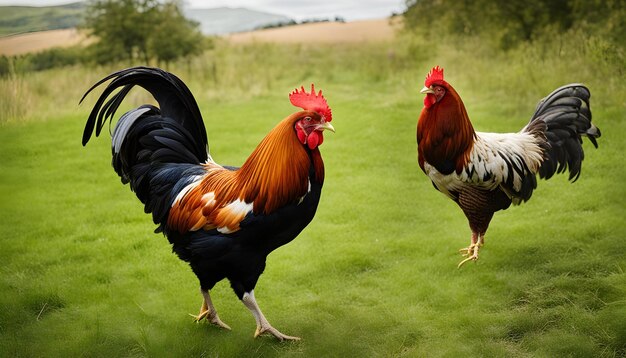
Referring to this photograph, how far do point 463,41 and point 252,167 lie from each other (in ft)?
24.3

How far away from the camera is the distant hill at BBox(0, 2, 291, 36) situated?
5875mm

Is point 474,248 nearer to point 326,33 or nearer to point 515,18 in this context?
point 515,18

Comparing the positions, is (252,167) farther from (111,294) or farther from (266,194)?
(111,294)

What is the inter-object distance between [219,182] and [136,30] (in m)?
7.02

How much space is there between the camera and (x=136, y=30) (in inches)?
376

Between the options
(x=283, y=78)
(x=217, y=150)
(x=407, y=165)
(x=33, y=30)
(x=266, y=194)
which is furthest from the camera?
(x=283, y=78)

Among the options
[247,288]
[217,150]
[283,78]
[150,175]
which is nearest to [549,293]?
[247,288]

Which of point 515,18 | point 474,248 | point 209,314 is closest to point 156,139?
point 209,314

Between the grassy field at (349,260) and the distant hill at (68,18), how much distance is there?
1136 millimetres

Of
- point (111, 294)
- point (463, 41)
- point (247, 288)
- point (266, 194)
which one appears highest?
point (463, 41)

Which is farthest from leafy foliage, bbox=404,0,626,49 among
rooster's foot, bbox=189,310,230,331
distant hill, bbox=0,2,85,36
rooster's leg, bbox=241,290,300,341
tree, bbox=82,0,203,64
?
rooster's foot, bbox=189,310,230,331

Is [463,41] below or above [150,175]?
above

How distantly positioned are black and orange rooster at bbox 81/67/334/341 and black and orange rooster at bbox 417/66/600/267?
118cm

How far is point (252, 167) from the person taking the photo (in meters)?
3.23
